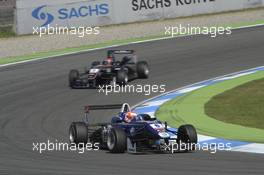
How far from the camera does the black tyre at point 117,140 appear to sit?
14609 mm

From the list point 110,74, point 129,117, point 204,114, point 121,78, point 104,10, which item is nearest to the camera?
point 129,117

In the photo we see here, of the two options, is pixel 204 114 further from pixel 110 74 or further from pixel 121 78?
pixel 110 74

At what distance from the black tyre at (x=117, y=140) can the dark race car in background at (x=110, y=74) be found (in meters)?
9.13

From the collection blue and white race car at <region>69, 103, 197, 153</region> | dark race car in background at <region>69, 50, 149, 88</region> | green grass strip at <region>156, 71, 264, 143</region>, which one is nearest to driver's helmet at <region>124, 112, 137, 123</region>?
blue and white race car at <region>69, 103, 197, 153</region>

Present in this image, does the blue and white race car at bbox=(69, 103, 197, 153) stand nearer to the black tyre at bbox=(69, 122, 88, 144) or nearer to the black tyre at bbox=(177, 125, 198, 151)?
the black tyre at bbox=(177, 125, 198, 151)

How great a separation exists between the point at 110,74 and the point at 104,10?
11359 mm

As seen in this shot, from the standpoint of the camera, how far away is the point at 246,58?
27297 mm

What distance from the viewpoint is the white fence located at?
34.2 metres

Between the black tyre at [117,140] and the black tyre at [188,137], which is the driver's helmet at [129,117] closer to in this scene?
the black tyre at [117,140]

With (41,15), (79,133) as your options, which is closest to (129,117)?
(79,133)

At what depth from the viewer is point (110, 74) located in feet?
79.7

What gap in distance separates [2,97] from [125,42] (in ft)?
32.2

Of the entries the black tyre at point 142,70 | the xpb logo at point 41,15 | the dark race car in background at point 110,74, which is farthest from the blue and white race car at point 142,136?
the xpb logo at point 41,15

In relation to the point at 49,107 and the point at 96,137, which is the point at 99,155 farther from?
the point at 49,107
